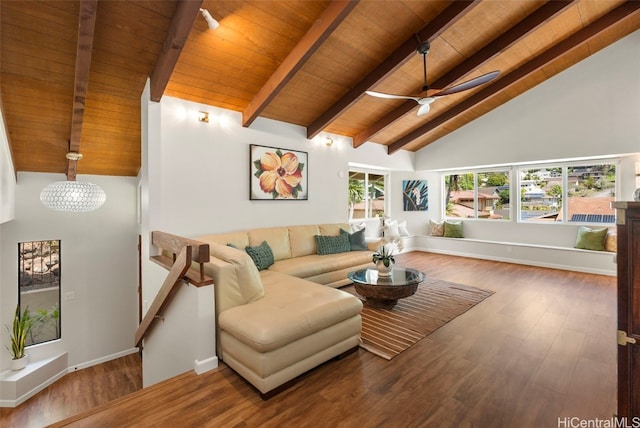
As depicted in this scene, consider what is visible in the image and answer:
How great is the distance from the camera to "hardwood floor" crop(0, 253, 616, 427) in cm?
181

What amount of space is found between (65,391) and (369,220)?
6.31 m

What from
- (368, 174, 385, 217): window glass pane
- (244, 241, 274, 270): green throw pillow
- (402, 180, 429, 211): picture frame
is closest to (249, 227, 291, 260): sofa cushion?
(244, 241, 274, 270): green throw pillow

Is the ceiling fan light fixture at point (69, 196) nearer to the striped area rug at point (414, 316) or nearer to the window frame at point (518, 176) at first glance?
the striped area rug at point (414, 316)

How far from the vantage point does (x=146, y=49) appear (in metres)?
2.95

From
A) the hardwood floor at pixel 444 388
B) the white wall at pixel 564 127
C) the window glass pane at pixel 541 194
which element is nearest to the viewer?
the hardwood floor at pixel 444 388

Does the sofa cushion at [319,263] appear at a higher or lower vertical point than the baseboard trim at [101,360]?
higher

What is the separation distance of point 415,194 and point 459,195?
3.67 ft

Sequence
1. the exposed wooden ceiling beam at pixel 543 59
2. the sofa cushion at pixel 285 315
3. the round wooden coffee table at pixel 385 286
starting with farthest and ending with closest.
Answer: the exposed wooden ceiling beam at pixel 543 59
the round wooden coffee table at pixel 385 286
the sofa cushion at pixel 285 315

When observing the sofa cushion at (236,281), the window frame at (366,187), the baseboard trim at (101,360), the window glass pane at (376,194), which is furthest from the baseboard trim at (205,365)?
the window glass pane at (376,194)

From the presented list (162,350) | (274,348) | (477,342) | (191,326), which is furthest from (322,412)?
(162,350)

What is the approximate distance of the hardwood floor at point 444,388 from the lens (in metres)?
1.81

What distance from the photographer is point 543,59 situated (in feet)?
15.1

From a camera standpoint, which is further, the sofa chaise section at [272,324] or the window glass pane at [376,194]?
the window glass pane at [376,194]

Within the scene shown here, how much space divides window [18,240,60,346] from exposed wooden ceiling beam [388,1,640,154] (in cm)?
723
